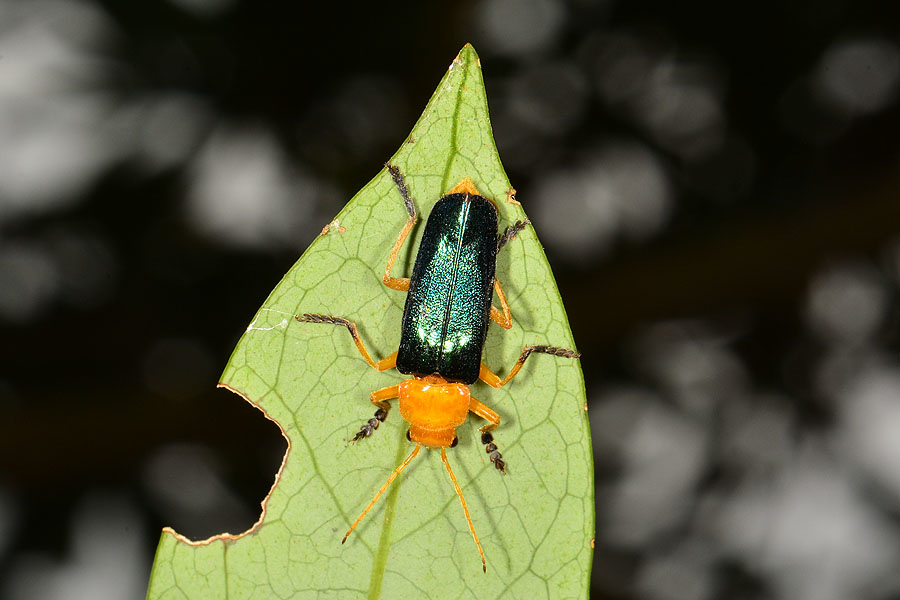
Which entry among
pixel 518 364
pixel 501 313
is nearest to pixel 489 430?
pixel 518 364

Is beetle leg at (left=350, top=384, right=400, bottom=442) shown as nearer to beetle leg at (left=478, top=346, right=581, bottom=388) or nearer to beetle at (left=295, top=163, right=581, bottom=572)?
beetle at (left=295, top=163, right=581, bottom=572)

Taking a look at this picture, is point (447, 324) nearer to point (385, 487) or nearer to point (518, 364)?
point (518, 364)

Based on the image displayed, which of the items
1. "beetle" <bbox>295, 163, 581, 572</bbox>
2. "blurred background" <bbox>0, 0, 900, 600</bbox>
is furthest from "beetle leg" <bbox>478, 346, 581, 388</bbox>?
"blurred background" <bbox>0, 0, 900, 600</bbox>

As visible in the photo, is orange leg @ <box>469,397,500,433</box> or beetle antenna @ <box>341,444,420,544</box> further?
orange leg @ <box>469,397,500,433</box>

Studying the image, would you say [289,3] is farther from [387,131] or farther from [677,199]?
[677,199]

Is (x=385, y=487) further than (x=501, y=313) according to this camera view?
No
